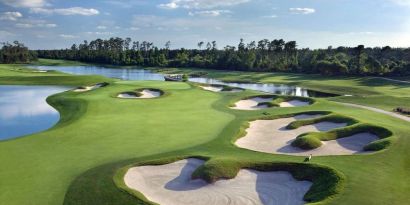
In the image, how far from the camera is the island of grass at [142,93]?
6141 centimetres

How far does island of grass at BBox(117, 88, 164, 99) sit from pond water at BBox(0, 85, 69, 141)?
37.2 feet

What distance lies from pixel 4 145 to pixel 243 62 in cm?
11595

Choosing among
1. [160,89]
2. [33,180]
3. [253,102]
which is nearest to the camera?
[33,180]

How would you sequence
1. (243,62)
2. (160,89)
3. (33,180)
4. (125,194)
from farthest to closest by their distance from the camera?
1. (243,62)
2. (160,89)
3. (33,180)
4. (125,194)

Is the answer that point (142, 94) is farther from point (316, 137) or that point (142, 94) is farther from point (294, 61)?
point (294, 61)

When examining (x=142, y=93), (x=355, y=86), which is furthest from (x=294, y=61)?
(x=142, y=93)

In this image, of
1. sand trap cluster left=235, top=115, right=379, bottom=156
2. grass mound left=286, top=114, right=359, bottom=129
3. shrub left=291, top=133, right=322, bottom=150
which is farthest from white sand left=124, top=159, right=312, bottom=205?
grass mound left=286, top=114, right=359, bottom=129

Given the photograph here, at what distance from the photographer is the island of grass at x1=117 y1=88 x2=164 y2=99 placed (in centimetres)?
6141

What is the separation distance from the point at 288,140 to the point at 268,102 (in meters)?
20.1

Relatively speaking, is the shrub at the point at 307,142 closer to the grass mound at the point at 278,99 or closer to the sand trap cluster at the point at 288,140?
the sand trap cluster at the point at 288,140

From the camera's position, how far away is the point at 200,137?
32.1m

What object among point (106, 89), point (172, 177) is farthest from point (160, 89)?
point (172, 177)

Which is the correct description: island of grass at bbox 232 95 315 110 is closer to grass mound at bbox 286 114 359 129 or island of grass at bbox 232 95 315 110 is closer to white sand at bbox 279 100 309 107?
white sand at bbox 279 100 309 107

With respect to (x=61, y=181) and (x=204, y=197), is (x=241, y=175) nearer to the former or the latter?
(x=204, y=197)
